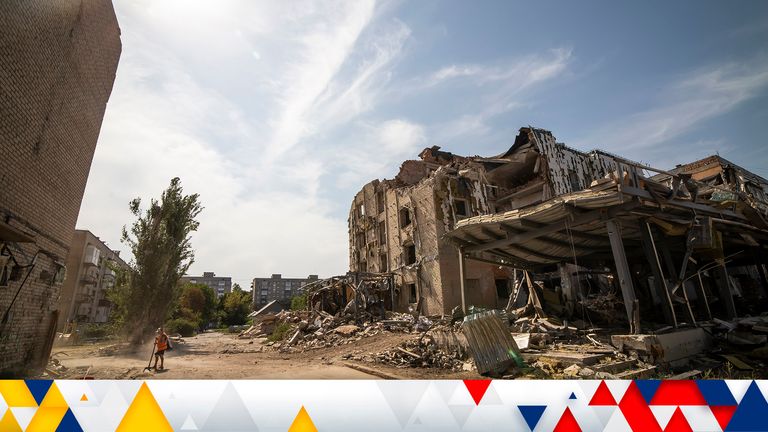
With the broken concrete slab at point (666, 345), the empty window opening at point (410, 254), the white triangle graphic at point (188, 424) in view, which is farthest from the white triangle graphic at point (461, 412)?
the empty window opening at point (410, 254)

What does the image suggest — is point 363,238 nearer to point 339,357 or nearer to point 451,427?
point 339,357

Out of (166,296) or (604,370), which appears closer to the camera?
(604,370)

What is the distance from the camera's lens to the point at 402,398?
2281 mm

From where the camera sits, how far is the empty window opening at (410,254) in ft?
76.0

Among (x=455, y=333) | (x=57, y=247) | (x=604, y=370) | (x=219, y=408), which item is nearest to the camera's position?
(x=219, y=408)

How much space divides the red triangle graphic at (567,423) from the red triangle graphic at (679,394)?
1.97 ft

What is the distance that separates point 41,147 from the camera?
8.55 m

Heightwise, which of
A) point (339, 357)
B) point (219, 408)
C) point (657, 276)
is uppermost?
point (657, 276)

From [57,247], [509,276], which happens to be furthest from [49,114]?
[509,276]

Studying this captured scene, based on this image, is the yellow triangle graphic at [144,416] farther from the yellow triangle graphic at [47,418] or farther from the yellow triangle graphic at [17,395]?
the yellow triangle graphic at [17,395]

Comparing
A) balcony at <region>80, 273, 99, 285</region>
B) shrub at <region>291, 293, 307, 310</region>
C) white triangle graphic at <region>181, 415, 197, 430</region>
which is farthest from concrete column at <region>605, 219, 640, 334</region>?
balcony at <region>80, 273, 99, 285</region>

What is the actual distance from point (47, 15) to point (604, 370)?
15651 millimetres

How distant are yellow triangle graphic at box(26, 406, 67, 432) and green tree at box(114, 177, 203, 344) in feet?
70.6

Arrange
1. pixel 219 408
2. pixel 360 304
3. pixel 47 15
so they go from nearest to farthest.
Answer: pixel 219 408 → pixel 47 15 → pixel 360 304
